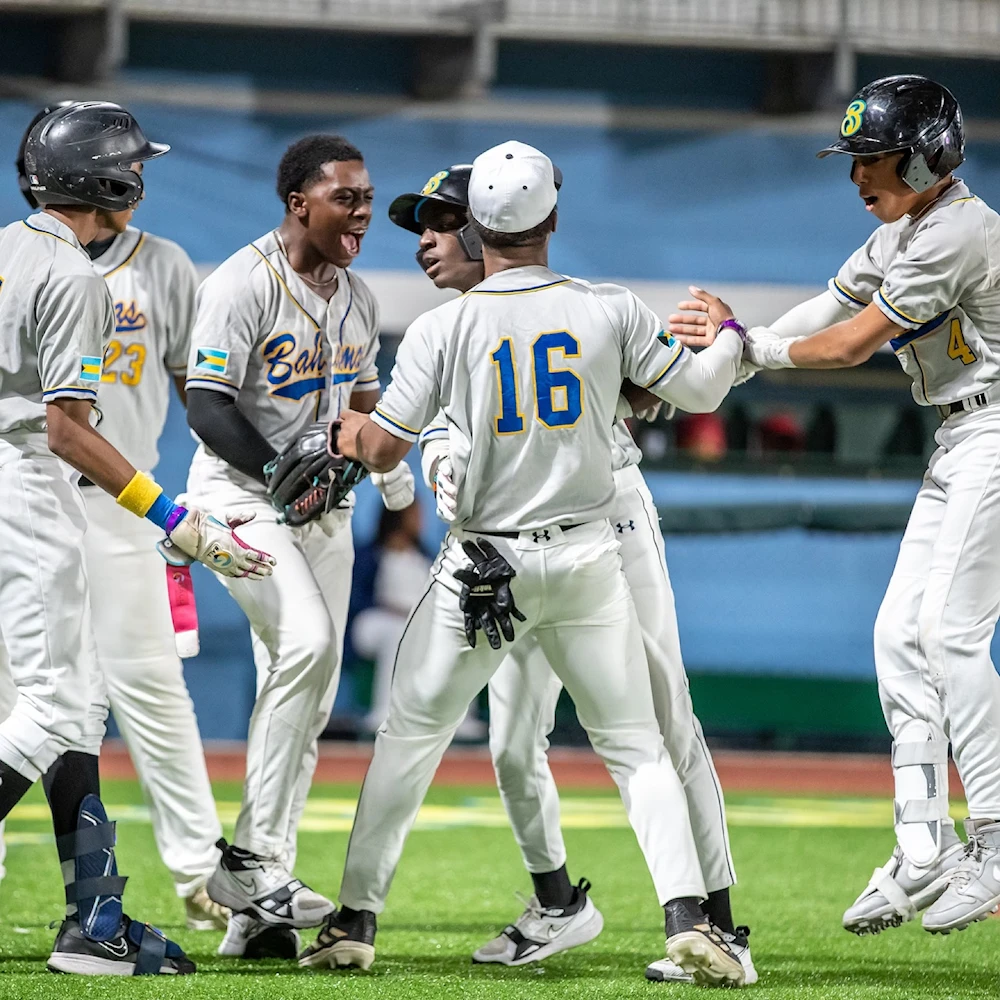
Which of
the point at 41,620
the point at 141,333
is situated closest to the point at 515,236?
the point at 41,620

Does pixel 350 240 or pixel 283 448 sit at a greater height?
pixel 350 240

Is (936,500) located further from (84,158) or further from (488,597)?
(84,158)

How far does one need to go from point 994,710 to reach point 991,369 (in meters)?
0.97

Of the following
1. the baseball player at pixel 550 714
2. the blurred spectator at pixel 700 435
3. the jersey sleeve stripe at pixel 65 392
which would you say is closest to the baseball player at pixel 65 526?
the jersey sleeve stripe at pixel 65 392

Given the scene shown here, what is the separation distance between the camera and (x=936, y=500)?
461 cm

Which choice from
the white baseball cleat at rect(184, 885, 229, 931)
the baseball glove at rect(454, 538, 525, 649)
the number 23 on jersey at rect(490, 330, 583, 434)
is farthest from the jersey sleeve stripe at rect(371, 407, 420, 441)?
the white baseball cleat at rect(184, 885, 229, 931)

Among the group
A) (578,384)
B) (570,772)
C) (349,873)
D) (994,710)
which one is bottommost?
(570,772)

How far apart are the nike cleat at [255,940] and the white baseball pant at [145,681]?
29.5 inches

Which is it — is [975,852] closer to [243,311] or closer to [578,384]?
[578,384]

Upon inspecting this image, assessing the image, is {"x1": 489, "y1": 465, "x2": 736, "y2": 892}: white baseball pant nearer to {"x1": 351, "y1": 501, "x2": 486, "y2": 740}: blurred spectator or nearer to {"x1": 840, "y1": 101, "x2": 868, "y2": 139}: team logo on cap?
{"x1": 840, "y1": 101, "x2": 868, "y2": 139}: team logo on cap

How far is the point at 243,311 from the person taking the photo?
16.1ft

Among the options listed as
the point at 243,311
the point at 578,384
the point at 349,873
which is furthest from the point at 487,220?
the point at 349,873

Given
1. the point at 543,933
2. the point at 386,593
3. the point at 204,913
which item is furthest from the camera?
the point at 386,593

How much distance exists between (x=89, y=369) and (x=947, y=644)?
2454 millimetres
